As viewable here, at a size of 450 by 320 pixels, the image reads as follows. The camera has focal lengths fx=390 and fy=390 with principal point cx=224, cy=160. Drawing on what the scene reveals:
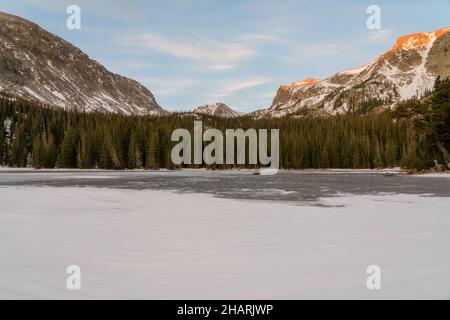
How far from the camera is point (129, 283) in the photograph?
7.68 metres

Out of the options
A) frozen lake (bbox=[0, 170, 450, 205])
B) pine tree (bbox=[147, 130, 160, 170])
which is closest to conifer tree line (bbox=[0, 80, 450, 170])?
pine tree (bbox=[147, 130, 160, 170])

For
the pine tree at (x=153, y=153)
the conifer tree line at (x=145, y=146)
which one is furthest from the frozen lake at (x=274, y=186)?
the conifer tree line at (x=145, y=146)

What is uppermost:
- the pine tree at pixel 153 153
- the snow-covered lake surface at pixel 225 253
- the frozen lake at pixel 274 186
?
the pine tree at pixel 153 153

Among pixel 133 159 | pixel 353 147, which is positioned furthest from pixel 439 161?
pixel 133 159

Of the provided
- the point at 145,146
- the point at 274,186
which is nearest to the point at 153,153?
the point at 145,146

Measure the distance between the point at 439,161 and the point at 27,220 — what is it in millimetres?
66153

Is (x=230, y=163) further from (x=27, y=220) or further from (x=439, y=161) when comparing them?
(x=27, y=220)

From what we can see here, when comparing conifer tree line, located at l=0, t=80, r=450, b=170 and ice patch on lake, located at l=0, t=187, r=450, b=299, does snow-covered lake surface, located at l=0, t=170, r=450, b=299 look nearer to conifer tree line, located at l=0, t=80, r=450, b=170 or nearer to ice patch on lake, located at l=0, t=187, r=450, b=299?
ice patch on lake, located at l=0, t=187, r=450, b=299

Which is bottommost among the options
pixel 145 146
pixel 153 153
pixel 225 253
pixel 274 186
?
pixel 274 186

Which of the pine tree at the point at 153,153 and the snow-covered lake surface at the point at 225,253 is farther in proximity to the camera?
the pine tree at the point at 153,153

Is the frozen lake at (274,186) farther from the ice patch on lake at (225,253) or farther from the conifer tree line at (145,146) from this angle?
the conifer tree line at (145,146)

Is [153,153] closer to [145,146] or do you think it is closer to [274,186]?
[145,146]
